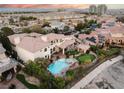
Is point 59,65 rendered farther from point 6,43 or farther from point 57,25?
point 6,43

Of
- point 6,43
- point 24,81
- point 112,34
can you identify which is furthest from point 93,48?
point 6,43

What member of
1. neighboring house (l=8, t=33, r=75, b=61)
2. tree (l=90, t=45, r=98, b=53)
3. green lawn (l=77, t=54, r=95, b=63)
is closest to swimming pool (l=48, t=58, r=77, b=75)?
green lawn (l=77, t=54, r=95, b=63)

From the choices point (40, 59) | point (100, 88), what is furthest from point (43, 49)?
point (100, 88)

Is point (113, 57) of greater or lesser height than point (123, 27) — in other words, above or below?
below

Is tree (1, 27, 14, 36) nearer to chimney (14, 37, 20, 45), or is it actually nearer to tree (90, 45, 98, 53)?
chimney (14, 37, 20, 45)
